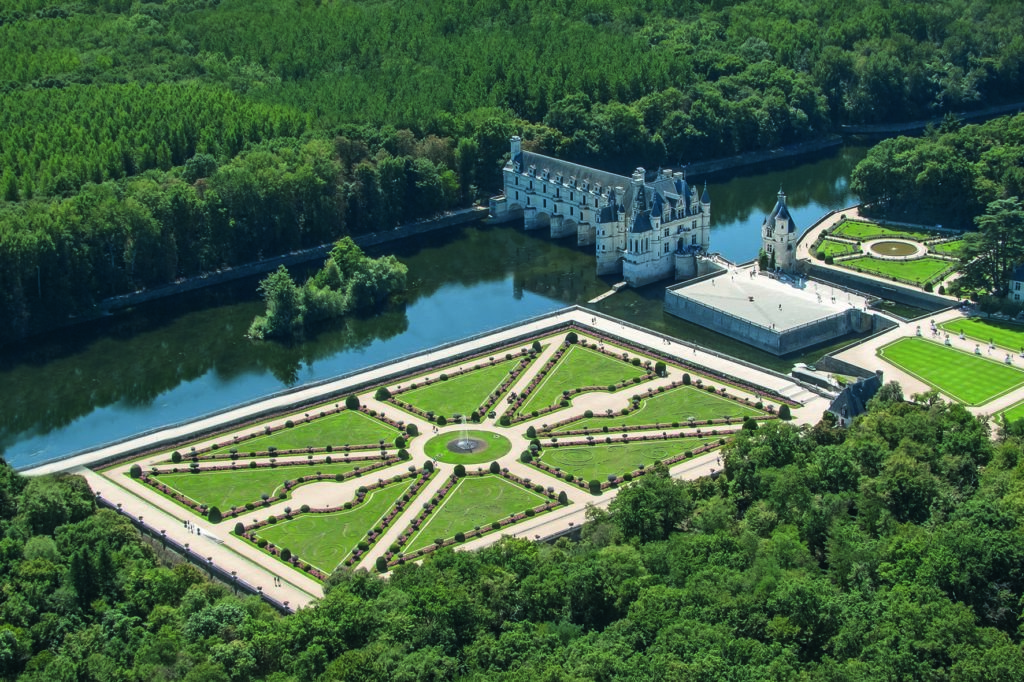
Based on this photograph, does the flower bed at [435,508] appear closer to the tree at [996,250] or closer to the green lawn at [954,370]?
the green lawn at [954,370]

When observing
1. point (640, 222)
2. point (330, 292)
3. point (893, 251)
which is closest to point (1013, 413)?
point (893, 251)

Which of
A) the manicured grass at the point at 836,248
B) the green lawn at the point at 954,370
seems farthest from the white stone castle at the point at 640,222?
the green lawn at the point at 954,370

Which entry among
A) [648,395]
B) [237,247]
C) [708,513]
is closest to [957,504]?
[708,513]

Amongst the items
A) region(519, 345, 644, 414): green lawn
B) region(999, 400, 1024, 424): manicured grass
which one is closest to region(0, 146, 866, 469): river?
region(519, 345, 644, 414): green lawn

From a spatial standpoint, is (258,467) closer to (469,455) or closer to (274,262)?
(469,455)

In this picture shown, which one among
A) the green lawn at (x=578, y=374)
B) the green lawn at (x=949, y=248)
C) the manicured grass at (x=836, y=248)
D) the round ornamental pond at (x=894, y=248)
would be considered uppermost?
the green lawn at (x=949, y=248)

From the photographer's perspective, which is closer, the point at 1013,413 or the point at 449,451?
the point at 449,451
